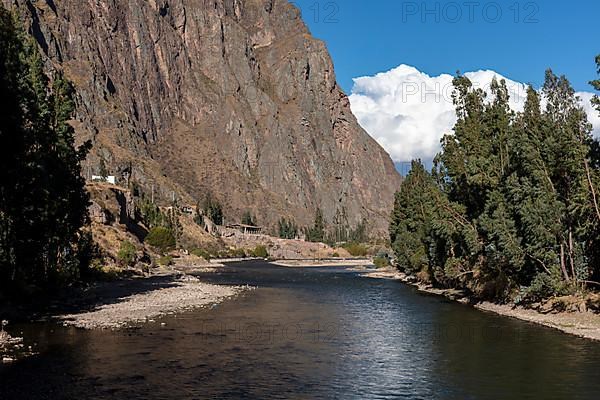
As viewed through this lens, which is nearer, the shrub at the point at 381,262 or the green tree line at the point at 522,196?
the green tree line at the point at 522,196

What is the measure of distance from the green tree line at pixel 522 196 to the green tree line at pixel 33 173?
34.5 m

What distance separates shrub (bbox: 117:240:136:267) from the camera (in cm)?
9819

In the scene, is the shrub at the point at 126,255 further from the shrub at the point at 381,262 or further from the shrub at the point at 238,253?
the shrub at the point at 238,253

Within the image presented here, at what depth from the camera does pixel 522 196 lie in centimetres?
4469

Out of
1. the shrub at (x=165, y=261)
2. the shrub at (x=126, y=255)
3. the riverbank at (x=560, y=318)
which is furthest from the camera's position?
the shrub at (x=165, y=261)

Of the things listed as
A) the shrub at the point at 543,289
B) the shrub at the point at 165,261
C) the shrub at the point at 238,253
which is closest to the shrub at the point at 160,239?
the shrub at the point at 165,261

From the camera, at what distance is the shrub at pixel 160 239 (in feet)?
438

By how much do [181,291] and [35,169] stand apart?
27628mm

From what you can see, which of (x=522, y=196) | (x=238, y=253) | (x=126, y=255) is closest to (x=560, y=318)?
(x=522, y=196)

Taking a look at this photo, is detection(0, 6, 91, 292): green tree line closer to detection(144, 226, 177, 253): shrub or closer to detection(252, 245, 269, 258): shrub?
detection(144, 226, 177, 253): shrub

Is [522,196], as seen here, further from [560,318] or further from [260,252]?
[260,252]

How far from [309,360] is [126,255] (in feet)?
246

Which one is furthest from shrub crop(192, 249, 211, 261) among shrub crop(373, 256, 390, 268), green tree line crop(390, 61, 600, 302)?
green tree line crop(390, 61, 600, 302)

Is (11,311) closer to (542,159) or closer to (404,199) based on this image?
(542,159)
